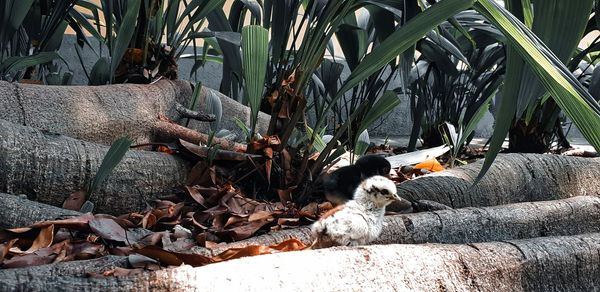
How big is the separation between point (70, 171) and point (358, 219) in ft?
2.39

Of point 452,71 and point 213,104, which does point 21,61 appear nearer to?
point 213,104

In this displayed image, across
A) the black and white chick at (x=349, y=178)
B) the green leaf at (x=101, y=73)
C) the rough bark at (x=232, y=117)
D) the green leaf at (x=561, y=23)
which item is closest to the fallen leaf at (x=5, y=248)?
the black and white chick at (x=349, y=178)

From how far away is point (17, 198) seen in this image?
5.25ft

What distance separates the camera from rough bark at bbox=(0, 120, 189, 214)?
5.66 ft

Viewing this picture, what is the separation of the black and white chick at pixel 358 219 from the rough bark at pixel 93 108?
88 centimetres

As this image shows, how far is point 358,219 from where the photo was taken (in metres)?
1.43

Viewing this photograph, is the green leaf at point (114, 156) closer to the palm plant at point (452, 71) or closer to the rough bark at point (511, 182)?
the rough bark at point (511, 182)

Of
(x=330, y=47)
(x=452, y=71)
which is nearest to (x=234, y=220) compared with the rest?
(x=452, y=71)

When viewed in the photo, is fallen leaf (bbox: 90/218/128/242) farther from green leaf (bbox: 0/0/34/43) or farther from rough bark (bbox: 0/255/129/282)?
green leaf (bbox: 0/0/34/43)

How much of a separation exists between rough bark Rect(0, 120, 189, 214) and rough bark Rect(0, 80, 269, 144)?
186 millimetres

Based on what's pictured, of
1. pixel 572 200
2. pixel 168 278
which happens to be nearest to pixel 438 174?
pixel 572 200

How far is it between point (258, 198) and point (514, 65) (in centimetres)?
97

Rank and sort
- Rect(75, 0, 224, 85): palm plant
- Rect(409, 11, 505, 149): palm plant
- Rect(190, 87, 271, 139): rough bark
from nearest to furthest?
Rect(409, 11, 505, 149): palm plant < Rect(75, 0, 224, 85): palm plant < Rect(190, 87, 271, 139): rough bark

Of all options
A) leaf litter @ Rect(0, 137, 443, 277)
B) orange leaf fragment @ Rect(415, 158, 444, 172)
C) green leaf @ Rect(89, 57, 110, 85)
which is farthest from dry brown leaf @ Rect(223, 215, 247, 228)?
green leaf @ Rect(89, 57, 110, 85)
